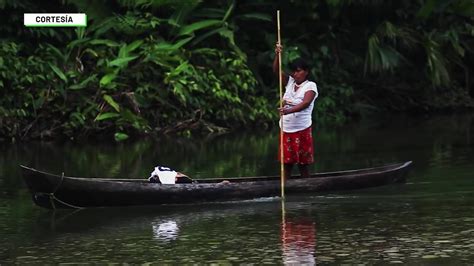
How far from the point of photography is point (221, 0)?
25.1 meters

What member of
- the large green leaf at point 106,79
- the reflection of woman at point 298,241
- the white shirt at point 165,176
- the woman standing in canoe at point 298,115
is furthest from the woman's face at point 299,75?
the large green leaf at point 106,79

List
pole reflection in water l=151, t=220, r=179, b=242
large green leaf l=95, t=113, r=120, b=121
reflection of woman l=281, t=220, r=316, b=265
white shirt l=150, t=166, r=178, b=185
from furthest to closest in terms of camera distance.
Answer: large green leaf l=95, t=113, r=120, b=121
white shirt l=150, t=166, r=178, b=185
pole reflection in water l=151, t=220, r=179, b=242
reflection of woman l=281, t=220, r=316, b=265

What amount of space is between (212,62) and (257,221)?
44.1ft

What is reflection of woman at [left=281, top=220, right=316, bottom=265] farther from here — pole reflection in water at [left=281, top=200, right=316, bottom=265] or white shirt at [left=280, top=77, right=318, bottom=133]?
white shirt at [left=280, top=77, right=318, bottom=133]

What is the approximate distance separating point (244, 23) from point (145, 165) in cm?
988

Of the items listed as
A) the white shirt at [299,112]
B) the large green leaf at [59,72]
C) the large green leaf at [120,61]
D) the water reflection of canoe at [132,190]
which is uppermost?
the large green leaf at [120,61]

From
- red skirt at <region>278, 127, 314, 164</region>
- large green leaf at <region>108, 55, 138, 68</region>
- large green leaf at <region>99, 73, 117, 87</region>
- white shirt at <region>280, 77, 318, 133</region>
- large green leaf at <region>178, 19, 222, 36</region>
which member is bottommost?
red skirt at <region>278, 127, 314, 164</region>

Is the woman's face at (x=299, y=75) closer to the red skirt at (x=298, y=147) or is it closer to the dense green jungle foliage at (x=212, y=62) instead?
the red skirt at (x=298, y=147)

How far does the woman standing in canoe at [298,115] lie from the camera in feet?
42.1

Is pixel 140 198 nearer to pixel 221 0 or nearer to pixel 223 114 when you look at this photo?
pixel 223 114

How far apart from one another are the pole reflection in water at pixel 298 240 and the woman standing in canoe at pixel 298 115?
1.59 metres

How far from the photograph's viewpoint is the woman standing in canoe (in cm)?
1284

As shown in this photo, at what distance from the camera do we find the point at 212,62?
954 inches

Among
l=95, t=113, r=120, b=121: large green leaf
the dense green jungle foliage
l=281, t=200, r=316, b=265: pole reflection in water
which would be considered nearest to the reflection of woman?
l=281, t=200, r=316, b=265: pole reflection in water
